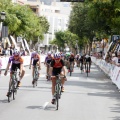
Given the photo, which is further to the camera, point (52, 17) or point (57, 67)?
point (52, 17)

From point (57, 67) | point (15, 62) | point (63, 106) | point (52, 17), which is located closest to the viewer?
point (57, 67)

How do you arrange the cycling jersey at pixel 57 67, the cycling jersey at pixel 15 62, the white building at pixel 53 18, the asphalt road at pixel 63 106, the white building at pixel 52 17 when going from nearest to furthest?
the asphalt road at pixel 63 106 < the cycling jersey at pixel 57 67 < the cycling jersey at pixel 15 62 < the white building at pixel 52 17 < the white building at pixel 53 18

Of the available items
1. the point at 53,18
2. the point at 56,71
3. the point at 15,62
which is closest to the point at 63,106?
the point at 56,71

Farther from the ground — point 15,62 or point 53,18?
point 53,18

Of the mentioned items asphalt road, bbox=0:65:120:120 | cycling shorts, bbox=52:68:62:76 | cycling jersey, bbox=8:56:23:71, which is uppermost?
cycling jersey, bbox=8:56:23:71

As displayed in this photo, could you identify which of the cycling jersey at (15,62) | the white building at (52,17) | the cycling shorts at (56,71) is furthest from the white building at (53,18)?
the cycling shorts at (56,71)

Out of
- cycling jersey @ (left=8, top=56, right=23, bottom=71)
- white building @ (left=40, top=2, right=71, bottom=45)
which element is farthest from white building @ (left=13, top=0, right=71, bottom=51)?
cycling jersey @ (left=8, top=56, right=23, bottom=71)

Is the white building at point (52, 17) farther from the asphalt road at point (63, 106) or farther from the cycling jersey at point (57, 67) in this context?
the cycling jersey at point (57, 67)

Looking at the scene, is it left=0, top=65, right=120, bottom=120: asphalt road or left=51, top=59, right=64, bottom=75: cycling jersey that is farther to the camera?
left=51, top=59, right=64, bottom=75: cycling jersey

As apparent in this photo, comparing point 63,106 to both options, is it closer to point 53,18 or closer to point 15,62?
point 15,62

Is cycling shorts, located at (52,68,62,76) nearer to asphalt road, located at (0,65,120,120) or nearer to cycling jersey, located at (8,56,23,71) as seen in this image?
asphalt road, located at (0,65,120,120)

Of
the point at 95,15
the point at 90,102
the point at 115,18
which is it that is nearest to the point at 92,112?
the point at 90,102

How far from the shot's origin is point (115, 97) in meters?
19.3

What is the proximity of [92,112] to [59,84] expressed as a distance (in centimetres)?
150
